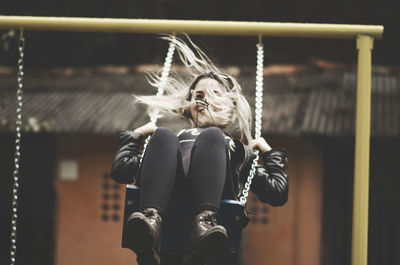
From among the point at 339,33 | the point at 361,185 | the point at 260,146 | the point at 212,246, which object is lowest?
the point at 212,246

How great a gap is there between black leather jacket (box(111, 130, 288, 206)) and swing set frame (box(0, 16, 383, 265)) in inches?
15.1

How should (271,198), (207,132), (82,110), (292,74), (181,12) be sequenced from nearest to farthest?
(207,132) < (271,198) < (82,110) < (292,74) < (181,12)

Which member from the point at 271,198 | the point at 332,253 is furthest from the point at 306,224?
the point at 271,198

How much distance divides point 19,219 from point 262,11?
4257 millimetres

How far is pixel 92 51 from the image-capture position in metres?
8.10

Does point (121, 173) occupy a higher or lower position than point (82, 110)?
lower

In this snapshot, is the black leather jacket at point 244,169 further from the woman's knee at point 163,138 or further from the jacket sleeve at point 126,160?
the woman's knee at point 163,138

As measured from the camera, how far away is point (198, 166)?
2.28m

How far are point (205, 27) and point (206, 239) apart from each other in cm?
106

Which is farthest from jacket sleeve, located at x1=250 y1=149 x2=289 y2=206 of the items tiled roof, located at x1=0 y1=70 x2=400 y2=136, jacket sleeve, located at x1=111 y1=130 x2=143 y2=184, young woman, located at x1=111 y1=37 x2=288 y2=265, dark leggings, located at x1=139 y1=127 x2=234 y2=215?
tiled roof, located at x1=0 y1=70 x2=400 y2=136

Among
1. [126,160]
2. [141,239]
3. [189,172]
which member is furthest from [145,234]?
[126,160]

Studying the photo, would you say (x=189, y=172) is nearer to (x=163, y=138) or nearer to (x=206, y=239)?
(x=163, y=138)

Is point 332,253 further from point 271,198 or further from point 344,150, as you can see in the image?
point 271,198

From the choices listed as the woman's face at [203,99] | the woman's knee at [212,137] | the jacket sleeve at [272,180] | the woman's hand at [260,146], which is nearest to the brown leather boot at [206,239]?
the woman's knee at [212,137]
